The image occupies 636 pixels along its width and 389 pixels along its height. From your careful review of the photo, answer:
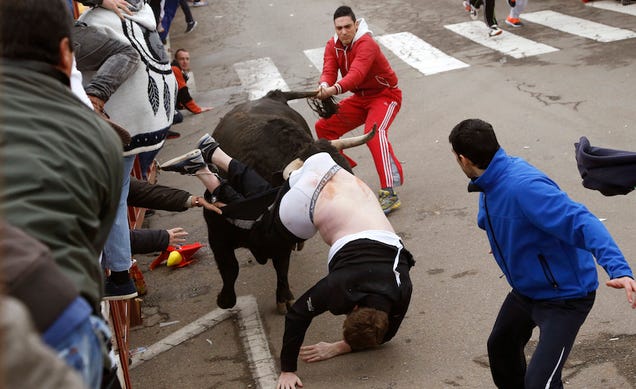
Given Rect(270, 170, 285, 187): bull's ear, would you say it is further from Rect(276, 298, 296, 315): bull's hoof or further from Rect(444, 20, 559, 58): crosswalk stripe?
Rect(444, 20, 559, 58): crosswalk stripe

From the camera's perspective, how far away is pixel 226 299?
6438mm

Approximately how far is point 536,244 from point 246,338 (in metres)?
2.56

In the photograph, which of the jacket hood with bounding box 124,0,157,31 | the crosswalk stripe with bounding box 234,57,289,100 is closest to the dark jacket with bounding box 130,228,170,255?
the jacket hood with bounding box 124,0,157,31

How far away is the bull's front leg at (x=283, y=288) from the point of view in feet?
21.0

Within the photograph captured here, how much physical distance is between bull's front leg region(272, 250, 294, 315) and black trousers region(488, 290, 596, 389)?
2.10 meters

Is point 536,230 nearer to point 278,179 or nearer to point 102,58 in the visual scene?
point 278,179

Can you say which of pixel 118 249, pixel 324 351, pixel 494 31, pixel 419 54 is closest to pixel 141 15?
pixel 118 249

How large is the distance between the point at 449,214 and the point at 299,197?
2.86m

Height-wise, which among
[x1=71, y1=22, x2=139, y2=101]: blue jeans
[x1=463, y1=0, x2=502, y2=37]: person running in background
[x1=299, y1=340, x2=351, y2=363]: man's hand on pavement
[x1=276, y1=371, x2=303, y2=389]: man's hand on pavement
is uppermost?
[x1=71, y1=22, x2=139, y2=101]: blue jeans

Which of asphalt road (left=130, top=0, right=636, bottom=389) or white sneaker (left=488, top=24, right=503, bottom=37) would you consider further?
white sneaker (left=488, top=24, right=503, bottom=37)

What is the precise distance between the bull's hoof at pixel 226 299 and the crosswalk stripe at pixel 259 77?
6427mm

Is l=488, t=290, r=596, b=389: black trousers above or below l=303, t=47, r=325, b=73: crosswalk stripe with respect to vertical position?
above

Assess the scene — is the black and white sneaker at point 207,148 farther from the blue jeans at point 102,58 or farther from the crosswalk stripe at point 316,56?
the crosswalk stripe at point 316,56

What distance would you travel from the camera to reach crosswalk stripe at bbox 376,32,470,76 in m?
13.1
